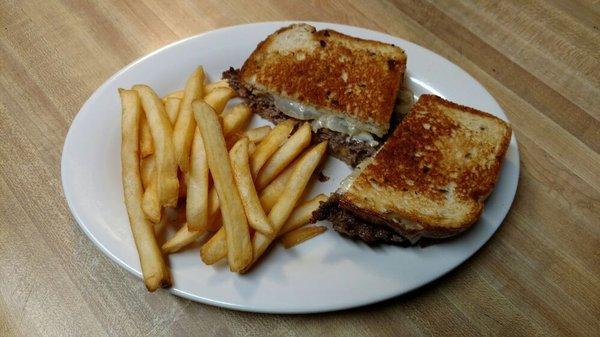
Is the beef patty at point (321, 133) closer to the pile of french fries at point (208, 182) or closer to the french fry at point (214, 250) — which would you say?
the pile of french fries at point (208, 182)

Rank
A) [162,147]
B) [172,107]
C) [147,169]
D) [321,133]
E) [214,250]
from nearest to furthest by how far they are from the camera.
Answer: [214,250], [162,147], [147,169], [172,107], [321,133]

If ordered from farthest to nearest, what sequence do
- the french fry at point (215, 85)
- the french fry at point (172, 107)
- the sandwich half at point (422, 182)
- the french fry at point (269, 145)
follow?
the french fry at point (215, 85) → the french fry at point (172, 107) → the french fry at point (269, 145) → the sandwich half at point (422, 182)

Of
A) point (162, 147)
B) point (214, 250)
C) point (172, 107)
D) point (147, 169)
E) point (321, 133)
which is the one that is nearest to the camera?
point (214, 250)

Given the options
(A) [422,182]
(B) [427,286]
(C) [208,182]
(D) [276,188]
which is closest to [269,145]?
(D) [276,188]

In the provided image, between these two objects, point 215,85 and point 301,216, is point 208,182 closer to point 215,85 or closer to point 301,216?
point 301,216

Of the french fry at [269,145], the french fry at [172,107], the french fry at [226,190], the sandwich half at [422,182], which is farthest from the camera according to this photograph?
the french fry at [172,107]

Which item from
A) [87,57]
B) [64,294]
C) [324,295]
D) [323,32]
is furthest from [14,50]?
[324,295]

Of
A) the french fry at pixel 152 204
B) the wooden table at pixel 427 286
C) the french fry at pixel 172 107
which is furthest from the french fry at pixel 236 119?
the wooden table at pixel 427 286

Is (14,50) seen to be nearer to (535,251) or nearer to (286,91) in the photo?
(286,91)
